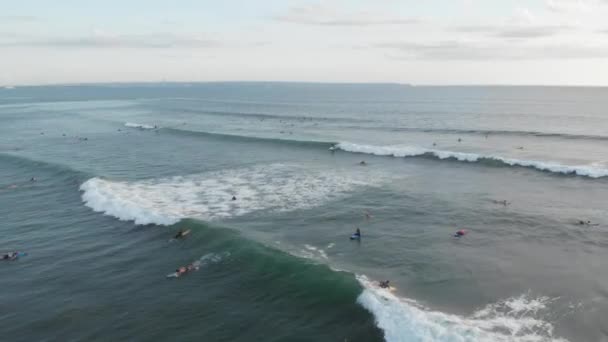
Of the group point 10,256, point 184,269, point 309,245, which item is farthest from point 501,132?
point 10,256

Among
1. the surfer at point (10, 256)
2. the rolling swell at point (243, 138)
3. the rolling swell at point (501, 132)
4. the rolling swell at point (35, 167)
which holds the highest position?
the rolling swell at point (501, 132)

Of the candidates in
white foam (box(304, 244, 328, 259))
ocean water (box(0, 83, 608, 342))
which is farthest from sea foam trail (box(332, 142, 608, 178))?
white foam (box(304, 244, 328, 259))

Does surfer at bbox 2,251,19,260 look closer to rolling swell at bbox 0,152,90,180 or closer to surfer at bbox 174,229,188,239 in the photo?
surfer at bbox 174,229,188,239

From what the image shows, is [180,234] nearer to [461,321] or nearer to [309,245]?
[309,245]

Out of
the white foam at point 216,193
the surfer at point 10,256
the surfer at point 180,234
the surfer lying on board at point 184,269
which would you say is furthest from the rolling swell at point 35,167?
the surfer lying on board at point 184,269

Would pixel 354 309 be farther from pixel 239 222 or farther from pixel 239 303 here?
pixel 239 222

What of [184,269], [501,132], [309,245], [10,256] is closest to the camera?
[184,269]

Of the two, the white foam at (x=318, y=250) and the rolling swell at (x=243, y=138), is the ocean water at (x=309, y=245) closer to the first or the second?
the white foam at (x=318, y=250)

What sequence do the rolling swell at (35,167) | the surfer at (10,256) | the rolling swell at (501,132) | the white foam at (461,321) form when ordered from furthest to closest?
the rolling swell at (501,132) < the rolling swell at (35,167) < the surfer at (10,256) < the white foam at (461,321)
